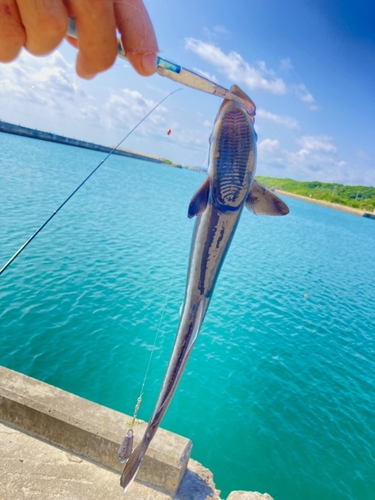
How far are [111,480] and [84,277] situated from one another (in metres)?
10.2

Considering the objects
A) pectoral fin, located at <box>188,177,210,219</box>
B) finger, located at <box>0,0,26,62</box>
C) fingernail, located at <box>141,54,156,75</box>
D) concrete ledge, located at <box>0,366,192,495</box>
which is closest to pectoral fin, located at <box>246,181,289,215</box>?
pectoral fin, located at <box>188,177,210,219</box>

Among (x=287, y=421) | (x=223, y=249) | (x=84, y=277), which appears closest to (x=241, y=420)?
(x=287, y=421)

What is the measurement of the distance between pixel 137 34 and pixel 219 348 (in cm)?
1155

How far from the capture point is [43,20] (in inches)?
47.6

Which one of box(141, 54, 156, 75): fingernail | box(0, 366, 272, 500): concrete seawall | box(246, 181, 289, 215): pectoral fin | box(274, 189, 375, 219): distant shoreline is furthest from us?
box(274, 189, 375, 219): distant shoreline

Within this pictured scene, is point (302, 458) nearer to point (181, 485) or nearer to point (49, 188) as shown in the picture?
point (181, 485)

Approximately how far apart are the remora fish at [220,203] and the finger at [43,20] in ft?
1.97

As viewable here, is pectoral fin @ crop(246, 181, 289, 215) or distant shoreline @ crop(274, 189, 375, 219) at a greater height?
pectoral fin @ crop(246, 181, 289, 215)

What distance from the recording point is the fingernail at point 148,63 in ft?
4.58

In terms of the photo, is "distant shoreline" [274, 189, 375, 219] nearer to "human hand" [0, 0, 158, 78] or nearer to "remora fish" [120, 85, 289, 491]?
"remora fish" [120, 85, 289, 491]

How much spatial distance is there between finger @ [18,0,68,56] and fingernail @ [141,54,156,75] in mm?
285

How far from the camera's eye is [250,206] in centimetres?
160

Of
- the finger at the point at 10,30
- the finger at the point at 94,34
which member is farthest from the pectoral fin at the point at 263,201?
the finger at the point at 10,30

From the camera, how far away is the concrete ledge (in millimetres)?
4668
